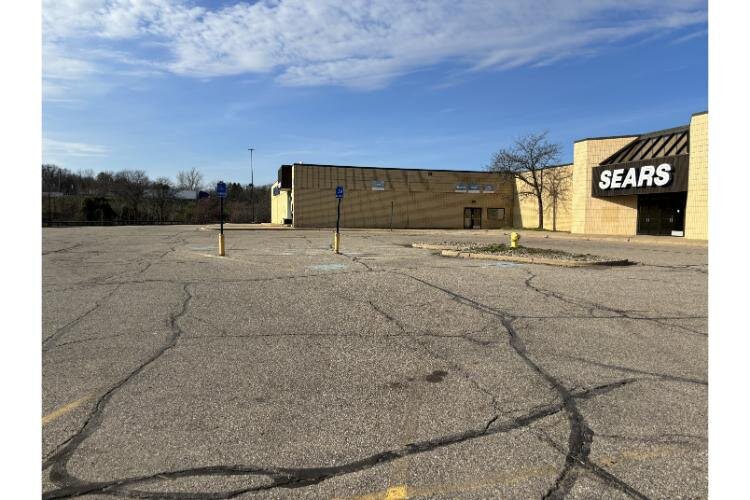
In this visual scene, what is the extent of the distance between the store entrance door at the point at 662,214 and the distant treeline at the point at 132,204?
6025cm

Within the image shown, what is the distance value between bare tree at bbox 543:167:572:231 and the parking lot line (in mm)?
41724

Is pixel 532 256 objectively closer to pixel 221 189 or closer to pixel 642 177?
pixel 221 189

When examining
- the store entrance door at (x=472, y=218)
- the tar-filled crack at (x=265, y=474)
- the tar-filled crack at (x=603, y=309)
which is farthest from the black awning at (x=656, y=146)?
the tar-filled crack at (x=265, y=474)

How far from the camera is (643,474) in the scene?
2.81 m

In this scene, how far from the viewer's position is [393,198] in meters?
48.0

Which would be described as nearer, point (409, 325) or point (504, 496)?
point (504, 496)

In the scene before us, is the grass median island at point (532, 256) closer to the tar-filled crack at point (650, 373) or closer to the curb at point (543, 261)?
the curb at point (543, 261)

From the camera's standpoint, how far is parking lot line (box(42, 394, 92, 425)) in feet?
11.6

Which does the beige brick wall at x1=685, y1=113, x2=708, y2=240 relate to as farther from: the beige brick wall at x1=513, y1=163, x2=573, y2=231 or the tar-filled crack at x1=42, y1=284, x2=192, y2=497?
the tar-filled crack at x1=42, y1=284, x2=192, y2=497

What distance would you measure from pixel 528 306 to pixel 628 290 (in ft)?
10.2

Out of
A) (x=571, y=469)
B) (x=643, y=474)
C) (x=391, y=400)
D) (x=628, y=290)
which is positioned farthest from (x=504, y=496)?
(x=628, y=290)

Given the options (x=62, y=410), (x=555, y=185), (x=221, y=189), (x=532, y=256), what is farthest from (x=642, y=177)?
(x=62, y=410)

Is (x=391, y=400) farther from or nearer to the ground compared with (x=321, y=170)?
nearer to the ground

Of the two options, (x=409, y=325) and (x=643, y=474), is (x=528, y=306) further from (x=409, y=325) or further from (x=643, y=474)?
(x=643, y=474)
